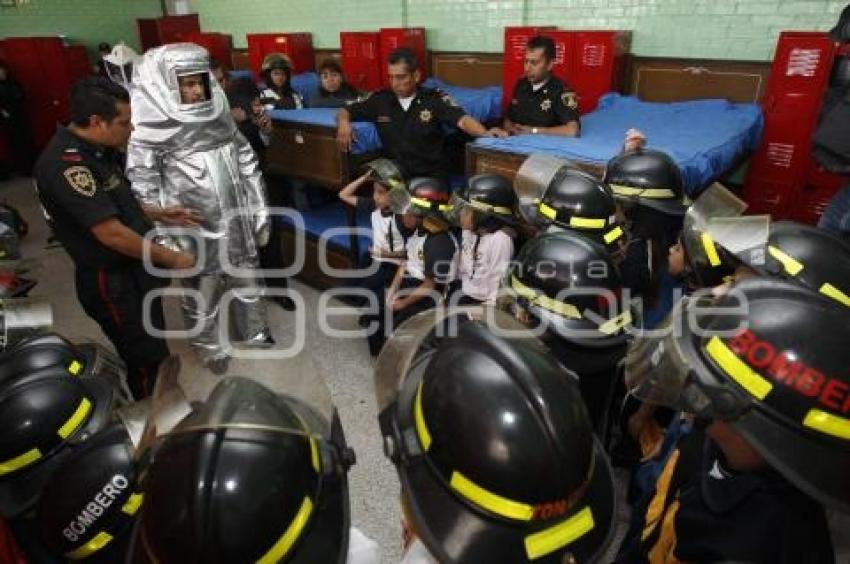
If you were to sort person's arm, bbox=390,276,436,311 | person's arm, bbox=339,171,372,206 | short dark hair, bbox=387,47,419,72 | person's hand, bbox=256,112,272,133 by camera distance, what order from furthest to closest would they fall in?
person's hand, bbox=256,112,272,133 < person's arm, bbox=339,171,372,206 < short dark hair, bbox=387,47,419,72 < person's arm, bbox=390,276,436,311

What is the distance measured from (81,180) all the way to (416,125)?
197cm

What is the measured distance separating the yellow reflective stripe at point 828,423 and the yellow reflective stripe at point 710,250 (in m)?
0.91

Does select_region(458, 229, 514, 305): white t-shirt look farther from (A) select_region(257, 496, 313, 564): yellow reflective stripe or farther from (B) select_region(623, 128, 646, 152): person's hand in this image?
(A) select_region(257, 496, 313, 564): yellow reflective stripe

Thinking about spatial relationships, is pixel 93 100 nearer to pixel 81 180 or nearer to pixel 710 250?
pixel 81 180

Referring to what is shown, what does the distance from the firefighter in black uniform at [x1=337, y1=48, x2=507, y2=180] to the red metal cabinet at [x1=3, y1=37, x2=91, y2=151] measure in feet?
19.5

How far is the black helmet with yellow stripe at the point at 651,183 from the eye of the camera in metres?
2.11

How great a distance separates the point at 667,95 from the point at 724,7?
61cm

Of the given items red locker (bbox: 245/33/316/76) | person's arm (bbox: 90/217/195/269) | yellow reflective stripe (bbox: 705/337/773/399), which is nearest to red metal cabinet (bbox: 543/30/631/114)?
person's arm (bbox: 90/217/195/269)

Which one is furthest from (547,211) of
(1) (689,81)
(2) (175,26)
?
(2) (175,26)

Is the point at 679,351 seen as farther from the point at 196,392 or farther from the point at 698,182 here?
the point at 698,182

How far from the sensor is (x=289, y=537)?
0.81 metres

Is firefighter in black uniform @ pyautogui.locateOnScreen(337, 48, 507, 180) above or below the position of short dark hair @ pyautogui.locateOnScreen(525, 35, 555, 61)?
below

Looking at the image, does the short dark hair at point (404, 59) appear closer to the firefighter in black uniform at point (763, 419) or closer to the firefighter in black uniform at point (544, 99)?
the firefighter in black uniform at point (544, 99)

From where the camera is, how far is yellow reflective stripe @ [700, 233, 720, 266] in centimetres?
165
